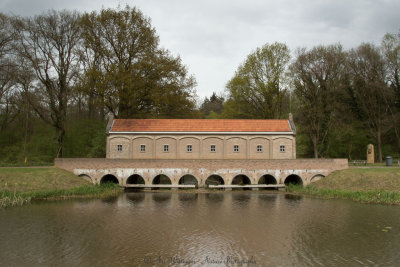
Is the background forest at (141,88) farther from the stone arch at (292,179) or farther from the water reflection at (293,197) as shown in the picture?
the water reflection at (293,197)

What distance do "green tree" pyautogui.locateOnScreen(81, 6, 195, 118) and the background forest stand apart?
11 cm

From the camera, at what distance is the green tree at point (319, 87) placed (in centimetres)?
3659

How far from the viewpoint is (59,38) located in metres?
33.7

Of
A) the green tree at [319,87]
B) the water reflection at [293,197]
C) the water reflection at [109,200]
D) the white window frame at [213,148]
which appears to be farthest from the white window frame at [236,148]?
the water reflection at [109,200]

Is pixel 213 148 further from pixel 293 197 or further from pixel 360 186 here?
pixel 360 186

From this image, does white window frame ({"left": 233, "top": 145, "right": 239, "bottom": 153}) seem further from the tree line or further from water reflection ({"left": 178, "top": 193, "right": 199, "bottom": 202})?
the tree line

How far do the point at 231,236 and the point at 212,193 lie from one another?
12.2 m

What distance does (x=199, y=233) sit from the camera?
15.2 meters

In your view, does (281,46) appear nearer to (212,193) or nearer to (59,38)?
(212,193)

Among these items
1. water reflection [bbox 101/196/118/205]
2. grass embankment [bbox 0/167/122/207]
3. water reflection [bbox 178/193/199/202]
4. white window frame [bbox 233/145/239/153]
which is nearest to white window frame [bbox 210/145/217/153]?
white window frame [bbox 233/145/239/153]

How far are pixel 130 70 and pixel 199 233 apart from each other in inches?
957

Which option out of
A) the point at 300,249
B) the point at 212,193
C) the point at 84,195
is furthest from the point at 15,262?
the point at 212,193

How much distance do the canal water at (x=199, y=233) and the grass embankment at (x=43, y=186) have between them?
67.7 inches

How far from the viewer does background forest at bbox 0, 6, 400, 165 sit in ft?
112
